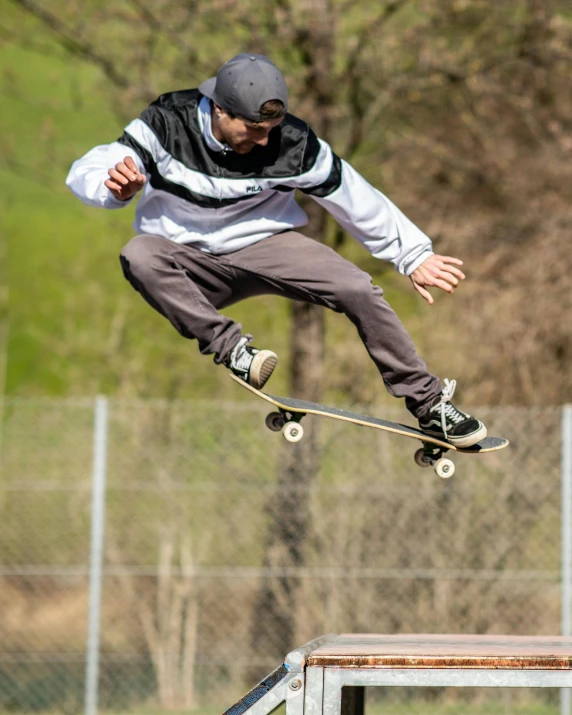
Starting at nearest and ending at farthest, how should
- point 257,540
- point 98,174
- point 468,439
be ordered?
point 98,174
point 468,439
point 257,540

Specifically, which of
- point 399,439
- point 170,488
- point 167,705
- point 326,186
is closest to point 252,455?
point 170,488

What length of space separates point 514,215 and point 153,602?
671cm

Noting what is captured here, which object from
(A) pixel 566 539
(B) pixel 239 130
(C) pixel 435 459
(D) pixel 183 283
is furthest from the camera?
(A) pixel 566 539

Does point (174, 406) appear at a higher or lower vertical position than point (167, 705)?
higher

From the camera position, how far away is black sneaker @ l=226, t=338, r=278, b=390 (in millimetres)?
4488

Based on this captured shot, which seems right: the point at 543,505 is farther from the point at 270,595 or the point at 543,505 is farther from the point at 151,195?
the point at 151,195

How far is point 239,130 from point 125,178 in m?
0.60

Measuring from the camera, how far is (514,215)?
12.5 metres

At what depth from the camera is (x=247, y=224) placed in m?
4.59

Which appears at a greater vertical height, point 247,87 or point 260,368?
point 247,87

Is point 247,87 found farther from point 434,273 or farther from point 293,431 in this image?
point 293,431

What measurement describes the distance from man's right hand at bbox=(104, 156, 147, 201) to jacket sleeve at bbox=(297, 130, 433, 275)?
2.86 ft

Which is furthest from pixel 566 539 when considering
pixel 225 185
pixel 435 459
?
pixel 225 185

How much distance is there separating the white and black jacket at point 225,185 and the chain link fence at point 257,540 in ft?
11.3
